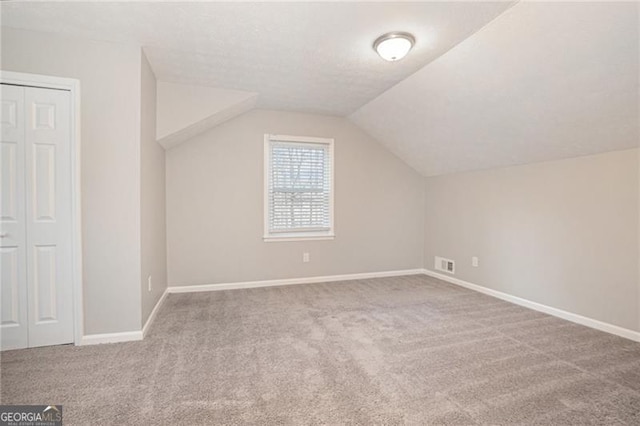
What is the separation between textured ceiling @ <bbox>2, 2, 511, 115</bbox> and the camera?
210 centimetres

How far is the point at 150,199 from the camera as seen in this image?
3.05m

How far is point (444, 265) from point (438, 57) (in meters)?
3.05

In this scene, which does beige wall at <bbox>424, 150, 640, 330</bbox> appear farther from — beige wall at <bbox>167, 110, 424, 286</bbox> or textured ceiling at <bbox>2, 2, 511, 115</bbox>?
textured ceiling at <bbox>2, 2, 511, 115</bbox>

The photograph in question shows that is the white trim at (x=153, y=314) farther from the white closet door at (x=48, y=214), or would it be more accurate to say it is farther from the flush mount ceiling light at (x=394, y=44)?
the flush mount ceiling light at (x=394, y=44)

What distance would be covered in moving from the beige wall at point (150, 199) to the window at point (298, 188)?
52.6 inches

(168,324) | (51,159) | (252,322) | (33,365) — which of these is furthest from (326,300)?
(51,159)

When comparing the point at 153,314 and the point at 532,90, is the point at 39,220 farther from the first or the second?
the point at 532,90

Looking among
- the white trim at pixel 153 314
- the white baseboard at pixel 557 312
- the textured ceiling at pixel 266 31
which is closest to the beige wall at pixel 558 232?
the white baseboard at pixel 557 312

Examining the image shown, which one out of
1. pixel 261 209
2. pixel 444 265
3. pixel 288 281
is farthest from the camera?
pixel 444 265

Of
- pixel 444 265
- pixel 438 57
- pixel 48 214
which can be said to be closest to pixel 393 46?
pixel 438 57

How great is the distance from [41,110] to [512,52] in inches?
145

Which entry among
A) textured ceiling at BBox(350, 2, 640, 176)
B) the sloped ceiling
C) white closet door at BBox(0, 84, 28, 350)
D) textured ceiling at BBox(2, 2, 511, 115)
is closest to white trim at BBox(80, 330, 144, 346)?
white closet door at BBox(0, 84, 28, 350)

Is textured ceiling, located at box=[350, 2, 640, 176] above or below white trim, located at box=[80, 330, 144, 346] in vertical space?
above

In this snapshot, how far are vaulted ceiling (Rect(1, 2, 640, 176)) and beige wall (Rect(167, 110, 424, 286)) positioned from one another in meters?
0.86
